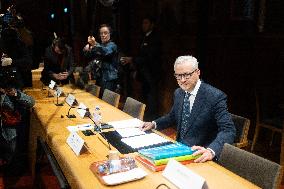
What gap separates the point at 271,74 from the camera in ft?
18.1

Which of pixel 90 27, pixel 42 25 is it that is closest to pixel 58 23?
pixel 42 25

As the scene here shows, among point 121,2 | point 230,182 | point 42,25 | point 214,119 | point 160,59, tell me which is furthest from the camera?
point 42,25

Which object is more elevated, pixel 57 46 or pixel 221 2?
pixel 221 2

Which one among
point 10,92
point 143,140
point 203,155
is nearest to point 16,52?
point 10,92

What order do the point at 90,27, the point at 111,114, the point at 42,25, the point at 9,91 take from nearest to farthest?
the point at 9,91, the point at 111,114, the point at 90,27, the point at 42,25

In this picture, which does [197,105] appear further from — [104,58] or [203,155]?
[104,58]

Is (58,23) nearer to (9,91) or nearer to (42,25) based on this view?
(42,25)

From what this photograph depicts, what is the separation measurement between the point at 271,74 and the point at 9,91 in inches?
159

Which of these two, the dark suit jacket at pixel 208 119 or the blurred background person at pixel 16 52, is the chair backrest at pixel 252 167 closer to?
the dark suit jacket at pixel 208 119

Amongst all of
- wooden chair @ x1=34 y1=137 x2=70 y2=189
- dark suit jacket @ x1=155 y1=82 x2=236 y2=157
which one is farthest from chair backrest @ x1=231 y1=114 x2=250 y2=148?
wooden chair @ x1=34 y1=137 x2=70 y2=189

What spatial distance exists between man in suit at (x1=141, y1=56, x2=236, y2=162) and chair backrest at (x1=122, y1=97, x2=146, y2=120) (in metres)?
0.68

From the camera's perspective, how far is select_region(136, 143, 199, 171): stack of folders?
217 centimetres

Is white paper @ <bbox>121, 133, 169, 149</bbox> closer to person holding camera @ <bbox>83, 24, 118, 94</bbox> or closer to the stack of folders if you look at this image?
the stack of folders

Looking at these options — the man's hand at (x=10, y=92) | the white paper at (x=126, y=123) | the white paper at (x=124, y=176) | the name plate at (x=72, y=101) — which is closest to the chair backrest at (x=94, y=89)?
the name plate at (x=72, y=101)
